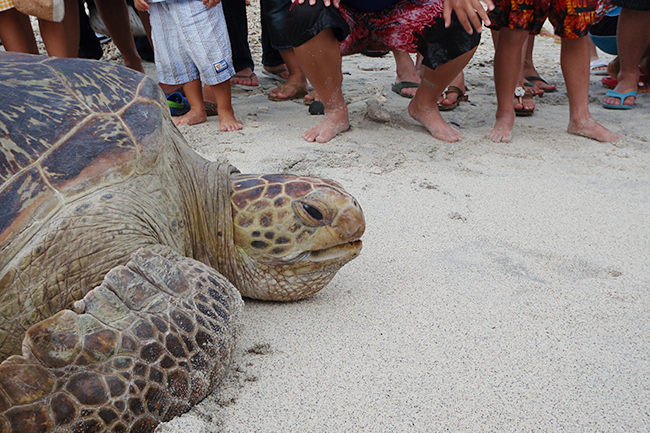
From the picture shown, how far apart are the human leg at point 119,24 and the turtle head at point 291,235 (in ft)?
10.0

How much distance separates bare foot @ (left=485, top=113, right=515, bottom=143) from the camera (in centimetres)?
275

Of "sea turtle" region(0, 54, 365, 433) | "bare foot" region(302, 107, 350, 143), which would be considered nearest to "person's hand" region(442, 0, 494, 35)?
"bare foot" region(302, 107, 350, 143)

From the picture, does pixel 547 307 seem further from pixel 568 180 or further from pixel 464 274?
pixel 568 180

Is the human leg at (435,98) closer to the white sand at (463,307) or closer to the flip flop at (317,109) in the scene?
the white sand at (463,307)

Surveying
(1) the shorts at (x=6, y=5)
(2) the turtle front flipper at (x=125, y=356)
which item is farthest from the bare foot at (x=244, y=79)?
(2) the turtle front flipper at (x=125, y=356)

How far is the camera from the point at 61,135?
1.01 m

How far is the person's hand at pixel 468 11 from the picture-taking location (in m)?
2.10

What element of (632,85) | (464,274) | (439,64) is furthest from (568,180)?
(632,85)

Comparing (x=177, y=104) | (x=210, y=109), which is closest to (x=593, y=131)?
(x=210, y=109)

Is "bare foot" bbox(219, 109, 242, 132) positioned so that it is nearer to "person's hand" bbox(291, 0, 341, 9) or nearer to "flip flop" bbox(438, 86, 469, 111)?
"person's hand" bbox(291, 0, 341, 9)

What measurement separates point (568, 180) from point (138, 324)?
2074mm

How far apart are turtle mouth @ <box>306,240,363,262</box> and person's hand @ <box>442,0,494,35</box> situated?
4.60 feet

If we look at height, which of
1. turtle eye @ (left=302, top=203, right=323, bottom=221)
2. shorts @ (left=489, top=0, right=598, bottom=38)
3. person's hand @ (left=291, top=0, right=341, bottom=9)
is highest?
person's hand @ (left=291, top=0, right=341, bottom=9)

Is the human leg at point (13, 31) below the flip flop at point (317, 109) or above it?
above
